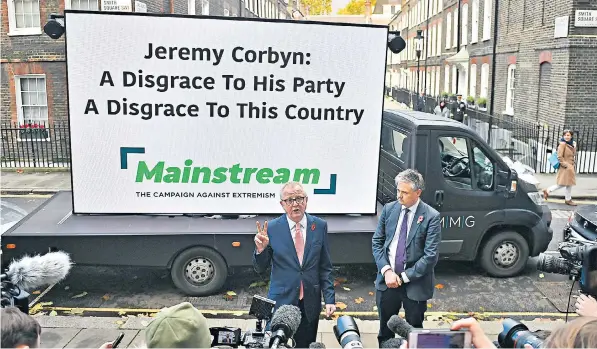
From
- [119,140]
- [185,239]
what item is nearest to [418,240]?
[185,239]

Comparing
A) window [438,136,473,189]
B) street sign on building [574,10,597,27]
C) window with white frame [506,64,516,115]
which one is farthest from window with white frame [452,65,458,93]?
window [438,136,473,189]

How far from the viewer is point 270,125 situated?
23.2 ft

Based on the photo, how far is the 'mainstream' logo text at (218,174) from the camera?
7.08 m

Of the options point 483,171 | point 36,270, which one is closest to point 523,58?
point 483,171

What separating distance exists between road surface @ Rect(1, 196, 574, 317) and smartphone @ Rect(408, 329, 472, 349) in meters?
4.41

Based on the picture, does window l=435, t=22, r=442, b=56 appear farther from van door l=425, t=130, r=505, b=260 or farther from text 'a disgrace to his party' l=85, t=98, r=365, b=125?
text 'a disgrace to his party' l=85, t=98, r=365, b=125

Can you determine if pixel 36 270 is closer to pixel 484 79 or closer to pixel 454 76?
pixel 484 79

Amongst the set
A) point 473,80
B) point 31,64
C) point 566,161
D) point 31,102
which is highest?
point 31,64

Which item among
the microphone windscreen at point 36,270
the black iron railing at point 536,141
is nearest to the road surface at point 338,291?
the microphone windscreen at point 36,270

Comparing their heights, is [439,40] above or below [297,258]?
above

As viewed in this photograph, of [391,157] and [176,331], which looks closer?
[176,331]

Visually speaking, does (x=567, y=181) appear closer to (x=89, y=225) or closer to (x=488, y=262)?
(x=488, y=262)

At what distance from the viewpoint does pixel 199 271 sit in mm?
7188

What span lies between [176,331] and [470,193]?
5793 millimetres
